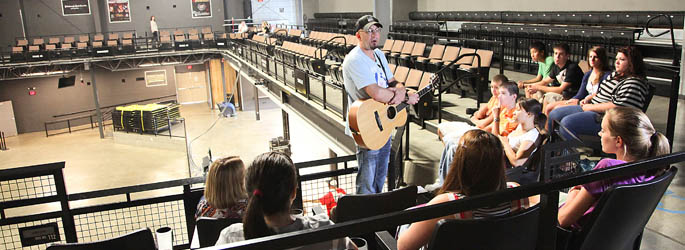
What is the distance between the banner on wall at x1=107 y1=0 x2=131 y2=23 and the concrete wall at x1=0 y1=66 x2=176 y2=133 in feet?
9.19

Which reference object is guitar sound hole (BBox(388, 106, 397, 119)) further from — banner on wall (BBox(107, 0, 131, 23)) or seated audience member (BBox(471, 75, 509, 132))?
banner on wall (BBox(107, 0, 131, 23))

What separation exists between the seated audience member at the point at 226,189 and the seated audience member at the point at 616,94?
2.86 meters

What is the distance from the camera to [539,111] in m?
3.87

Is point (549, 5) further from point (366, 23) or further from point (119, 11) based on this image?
point (119, 11)

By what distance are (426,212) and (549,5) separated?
40.7 feet

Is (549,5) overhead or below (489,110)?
overhead

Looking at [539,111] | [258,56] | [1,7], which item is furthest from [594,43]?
[1,7]

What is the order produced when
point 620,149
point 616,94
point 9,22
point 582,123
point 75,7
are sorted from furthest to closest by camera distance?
point 75,7 < point 9,22 < point 582,123 < point 616,94 < point 620,149

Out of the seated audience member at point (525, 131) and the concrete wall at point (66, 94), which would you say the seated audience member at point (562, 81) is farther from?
the concrete wall at point (66, 94)

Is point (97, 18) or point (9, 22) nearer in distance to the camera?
point (9, 22)

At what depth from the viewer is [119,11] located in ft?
85.7

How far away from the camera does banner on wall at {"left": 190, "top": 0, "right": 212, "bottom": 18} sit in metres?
27.4

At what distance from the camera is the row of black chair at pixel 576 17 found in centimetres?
880

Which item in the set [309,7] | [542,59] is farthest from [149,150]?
[542,59]
